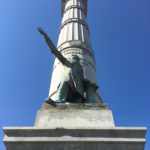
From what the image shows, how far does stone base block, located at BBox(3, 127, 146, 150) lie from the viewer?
7.02m

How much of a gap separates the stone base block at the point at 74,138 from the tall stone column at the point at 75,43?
661cm

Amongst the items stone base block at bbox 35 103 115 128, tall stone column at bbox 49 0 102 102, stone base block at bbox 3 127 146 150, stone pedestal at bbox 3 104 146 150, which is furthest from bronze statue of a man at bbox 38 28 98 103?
tall stone column at bbox 49 0 102 102

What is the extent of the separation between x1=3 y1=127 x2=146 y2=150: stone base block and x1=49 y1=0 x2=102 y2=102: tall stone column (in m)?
6.61

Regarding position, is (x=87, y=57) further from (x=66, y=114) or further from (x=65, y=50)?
(x=66, y=114)

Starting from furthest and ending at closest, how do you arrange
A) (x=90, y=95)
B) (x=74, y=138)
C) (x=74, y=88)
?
1. (x=90, y=95)
2. (x=74, y=88)
3. (x=74, y=138)

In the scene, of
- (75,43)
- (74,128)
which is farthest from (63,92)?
(75,43)

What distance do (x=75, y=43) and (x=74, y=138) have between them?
36.8 ft

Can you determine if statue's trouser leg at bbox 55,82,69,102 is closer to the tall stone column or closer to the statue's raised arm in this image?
the statue's raised arm

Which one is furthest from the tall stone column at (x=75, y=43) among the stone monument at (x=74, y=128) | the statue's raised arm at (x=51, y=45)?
the stone monument at (x=74, y=128)

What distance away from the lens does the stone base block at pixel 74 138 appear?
702 centimetres

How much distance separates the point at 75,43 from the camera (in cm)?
1788

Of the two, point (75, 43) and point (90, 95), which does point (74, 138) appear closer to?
point (90, 95)
